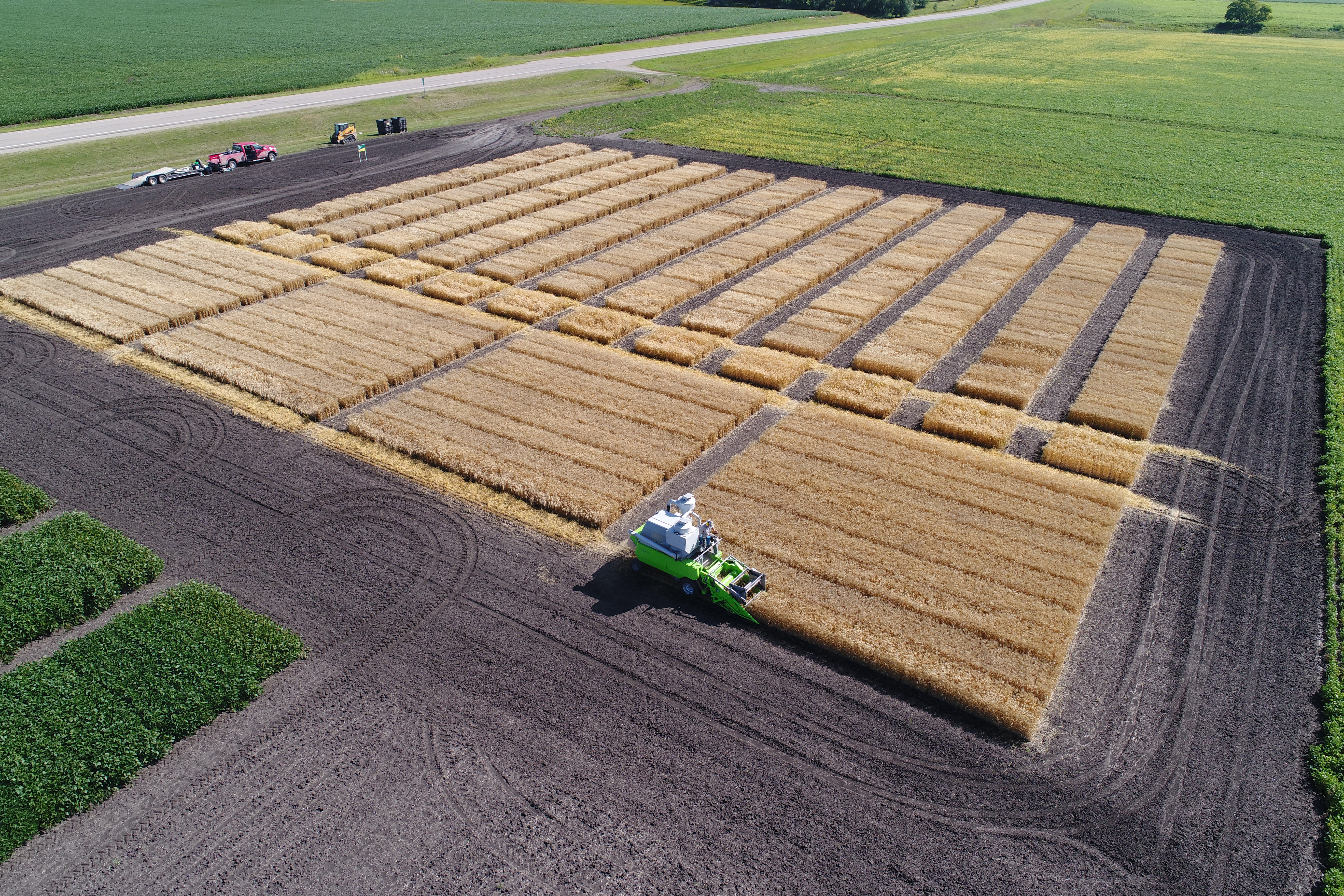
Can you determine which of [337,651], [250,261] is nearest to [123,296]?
[250,261]

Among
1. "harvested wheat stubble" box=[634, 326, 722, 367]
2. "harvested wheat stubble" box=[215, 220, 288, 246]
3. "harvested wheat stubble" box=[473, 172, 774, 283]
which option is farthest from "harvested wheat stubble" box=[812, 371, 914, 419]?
"harvested wheat stubble" box=[215, 220, 288, 246]

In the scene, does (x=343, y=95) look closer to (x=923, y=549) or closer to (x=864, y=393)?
(x=864, y=393)

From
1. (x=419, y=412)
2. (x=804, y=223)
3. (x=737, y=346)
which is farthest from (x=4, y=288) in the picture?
(x=804, y=223)

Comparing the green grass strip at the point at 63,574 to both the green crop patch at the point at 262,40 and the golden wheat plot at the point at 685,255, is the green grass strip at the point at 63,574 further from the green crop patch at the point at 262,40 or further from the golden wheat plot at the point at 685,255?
the green crop patch at the point at 262,40

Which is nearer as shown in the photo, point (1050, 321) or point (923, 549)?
point (923, 549)

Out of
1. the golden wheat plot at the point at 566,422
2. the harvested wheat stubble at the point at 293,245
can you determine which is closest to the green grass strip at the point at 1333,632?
the golden wheat plot at the point at 566,422
